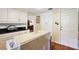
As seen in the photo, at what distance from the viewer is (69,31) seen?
47.4 inches

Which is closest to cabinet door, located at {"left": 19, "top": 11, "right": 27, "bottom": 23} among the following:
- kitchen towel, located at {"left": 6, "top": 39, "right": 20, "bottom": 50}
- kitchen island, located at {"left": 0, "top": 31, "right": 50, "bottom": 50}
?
kitchen island, located at {"left": 0, "top": 31, "right": 50, "bottom": 50}

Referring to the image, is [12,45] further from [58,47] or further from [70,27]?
[70,27]

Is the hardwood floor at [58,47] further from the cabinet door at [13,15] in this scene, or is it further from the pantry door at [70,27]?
the cabinet door at [13,15]

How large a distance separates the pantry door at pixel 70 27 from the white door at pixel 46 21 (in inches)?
6.2

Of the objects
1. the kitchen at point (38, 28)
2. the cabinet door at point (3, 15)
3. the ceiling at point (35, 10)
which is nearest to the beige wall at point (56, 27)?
the kitchen at point (38, 28)

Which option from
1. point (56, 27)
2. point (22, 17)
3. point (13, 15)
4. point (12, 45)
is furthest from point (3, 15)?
point (56, 27)

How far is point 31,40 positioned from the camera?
1.25 metres

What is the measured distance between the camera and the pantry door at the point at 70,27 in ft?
3.87

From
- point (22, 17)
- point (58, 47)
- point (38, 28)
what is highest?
point (22, 17)

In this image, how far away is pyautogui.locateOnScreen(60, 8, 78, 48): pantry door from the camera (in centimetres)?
118

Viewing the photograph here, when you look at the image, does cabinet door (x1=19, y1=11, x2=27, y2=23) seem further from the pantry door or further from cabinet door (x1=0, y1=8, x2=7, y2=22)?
the pantry door

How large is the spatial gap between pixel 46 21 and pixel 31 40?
0.32m
